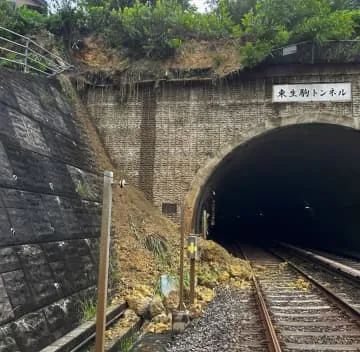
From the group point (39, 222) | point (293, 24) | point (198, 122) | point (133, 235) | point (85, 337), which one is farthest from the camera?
point (293, 24)

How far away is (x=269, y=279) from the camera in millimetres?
10695

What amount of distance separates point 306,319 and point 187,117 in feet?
23.4

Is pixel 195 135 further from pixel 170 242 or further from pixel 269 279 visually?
pixel 269 279

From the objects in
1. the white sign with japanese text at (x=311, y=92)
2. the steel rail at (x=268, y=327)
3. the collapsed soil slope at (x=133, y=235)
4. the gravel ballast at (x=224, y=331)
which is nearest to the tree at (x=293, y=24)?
the white sign with japanese text at (x=311, y=92)

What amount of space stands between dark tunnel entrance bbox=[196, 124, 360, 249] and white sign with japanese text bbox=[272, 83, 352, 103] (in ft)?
2.59

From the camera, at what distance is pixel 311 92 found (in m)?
11.6

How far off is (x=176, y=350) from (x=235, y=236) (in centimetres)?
2759

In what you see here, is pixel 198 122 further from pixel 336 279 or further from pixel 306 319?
pixel 306 319

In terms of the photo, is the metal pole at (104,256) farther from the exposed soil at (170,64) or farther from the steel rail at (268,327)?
the exposed soil at (170,64)

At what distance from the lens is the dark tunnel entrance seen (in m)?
13.1

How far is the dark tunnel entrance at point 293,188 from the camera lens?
13104mm

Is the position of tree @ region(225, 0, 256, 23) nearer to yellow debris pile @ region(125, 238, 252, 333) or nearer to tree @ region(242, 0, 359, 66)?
tree @ region(242, 0, 359, 66)

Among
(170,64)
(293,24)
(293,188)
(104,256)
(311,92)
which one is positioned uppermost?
(293,24)

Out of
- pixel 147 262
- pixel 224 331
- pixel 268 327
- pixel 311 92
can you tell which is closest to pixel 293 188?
pixel 311 92
